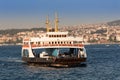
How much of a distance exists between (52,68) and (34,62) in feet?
19.9

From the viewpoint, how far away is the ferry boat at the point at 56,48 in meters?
86.3

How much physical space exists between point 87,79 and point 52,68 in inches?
598

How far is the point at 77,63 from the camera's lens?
87250 millimetres

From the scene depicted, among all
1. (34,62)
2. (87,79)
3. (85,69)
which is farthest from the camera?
(34,62)

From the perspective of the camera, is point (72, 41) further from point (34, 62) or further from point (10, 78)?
point (10, 78)

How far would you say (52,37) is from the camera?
8975 cm

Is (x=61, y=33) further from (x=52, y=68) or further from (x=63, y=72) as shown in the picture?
(x=63, y=72)

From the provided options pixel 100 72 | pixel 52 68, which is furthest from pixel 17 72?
pixel 100 72

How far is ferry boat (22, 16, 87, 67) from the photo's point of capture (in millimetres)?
86312

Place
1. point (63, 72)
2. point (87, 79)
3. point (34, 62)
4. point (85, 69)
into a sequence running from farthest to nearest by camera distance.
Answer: point (34, 62) < point (85, 69) < point (63, 72) < point (87, 79)

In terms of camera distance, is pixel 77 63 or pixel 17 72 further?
pixel 77 63

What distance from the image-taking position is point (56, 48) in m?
90.8

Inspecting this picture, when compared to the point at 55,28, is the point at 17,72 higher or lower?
lower

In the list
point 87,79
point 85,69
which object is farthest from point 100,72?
point 87,79
